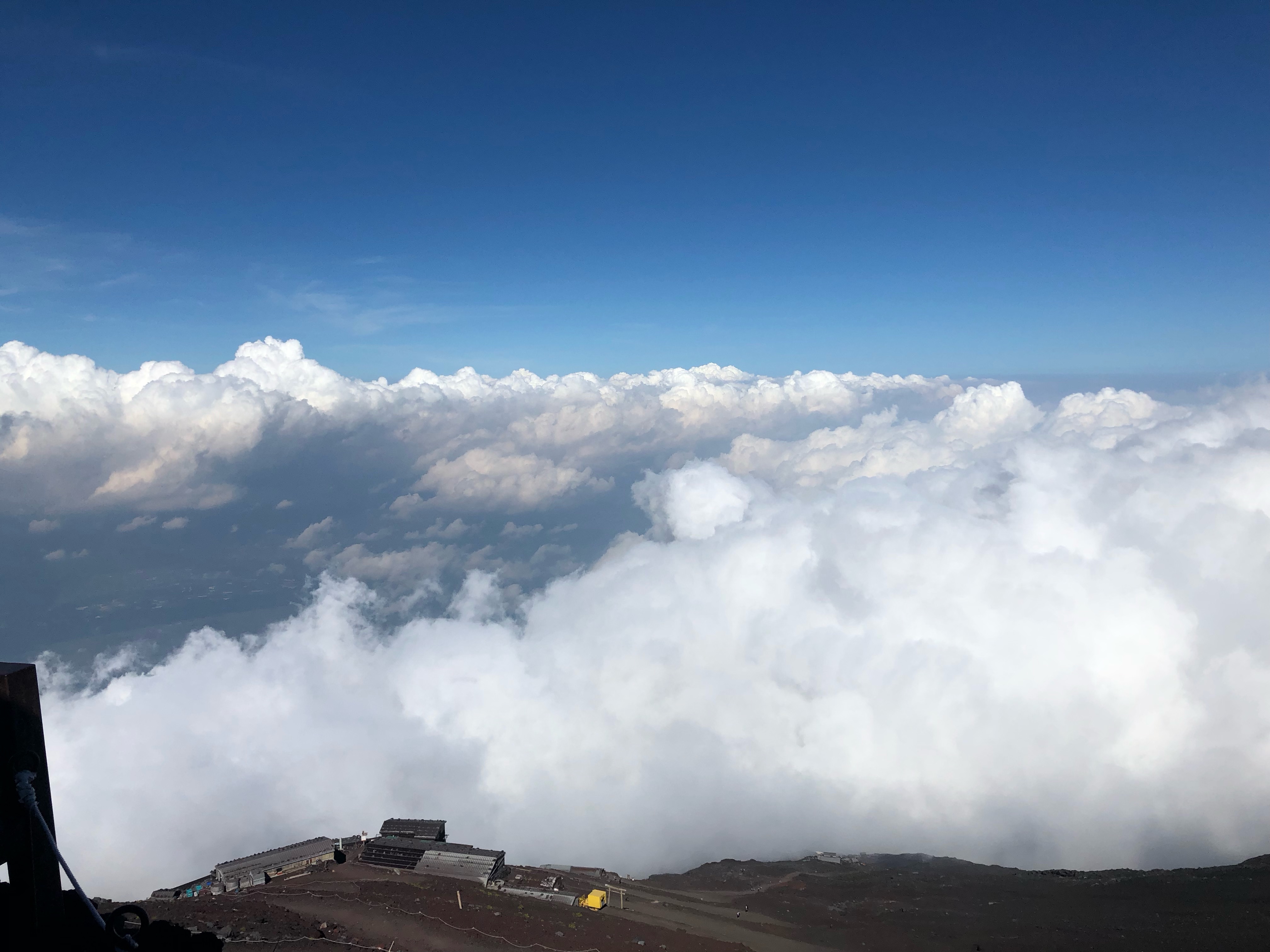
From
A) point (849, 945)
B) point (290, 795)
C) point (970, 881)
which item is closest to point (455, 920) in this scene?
point (849, 945)

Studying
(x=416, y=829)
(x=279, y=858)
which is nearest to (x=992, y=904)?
(x=416, y=829)

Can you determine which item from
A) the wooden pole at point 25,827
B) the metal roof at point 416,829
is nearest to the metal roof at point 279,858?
the metal roof at point 416,829

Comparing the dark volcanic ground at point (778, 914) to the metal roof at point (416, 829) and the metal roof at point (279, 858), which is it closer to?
the metal roof at point (279, 858)

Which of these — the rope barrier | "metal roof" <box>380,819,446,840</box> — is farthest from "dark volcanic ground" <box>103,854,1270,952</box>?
the rope barrier

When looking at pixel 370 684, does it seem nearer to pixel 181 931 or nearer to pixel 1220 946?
pixel 1220 946

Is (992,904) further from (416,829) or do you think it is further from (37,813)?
(37,813)
